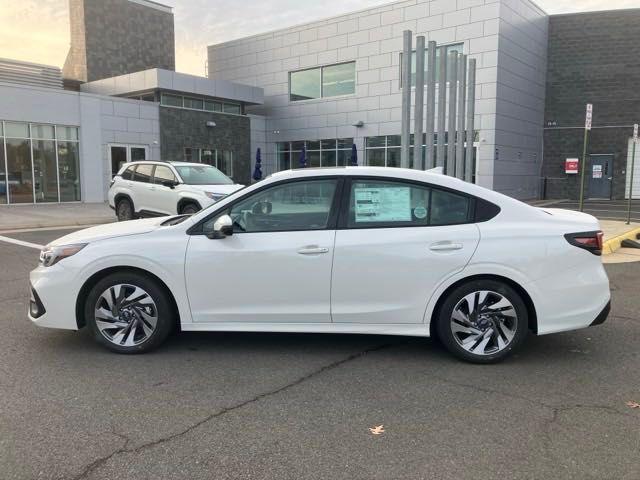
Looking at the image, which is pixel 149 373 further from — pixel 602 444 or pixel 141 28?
pixel 141 28

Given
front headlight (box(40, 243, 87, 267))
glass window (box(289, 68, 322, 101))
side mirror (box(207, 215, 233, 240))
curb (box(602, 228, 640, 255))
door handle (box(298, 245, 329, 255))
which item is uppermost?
glass window (box(289, 68, 322, 101))

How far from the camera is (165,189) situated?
13.3 metres

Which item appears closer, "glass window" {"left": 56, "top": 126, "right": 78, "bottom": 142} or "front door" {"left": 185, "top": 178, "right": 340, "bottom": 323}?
"front door" {"left": 185, "top": 178, "right": 340, "bottom": 323}

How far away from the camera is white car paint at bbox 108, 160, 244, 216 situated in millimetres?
12633

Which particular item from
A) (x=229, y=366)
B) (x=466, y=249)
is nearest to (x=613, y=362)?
(x=466, y=249)

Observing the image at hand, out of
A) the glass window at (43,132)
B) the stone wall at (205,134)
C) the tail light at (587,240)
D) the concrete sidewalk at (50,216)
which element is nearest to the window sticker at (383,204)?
the tail light at (587,240)

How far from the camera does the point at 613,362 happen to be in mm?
4508

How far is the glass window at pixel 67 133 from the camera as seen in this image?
22.7 metres

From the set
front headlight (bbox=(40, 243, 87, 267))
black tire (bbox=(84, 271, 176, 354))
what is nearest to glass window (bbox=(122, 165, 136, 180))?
front headlight (bbox=(40, 243, 87, 267))

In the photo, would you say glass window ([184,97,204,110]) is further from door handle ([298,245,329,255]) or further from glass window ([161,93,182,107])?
door handle ([298,245,329,255])

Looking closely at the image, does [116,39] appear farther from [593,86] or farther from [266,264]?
[266,264]

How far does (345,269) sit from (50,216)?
15.3 metres

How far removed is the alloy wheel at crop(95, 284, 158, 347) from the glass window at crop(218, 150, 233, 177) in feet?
83.4

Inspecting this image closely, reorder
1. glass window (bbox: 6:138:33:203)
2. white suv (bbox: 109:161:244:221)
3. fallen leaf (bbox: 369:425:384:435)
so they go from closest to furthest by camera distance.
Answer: fallen leaf (bbox: 369:425:384:435) → white suv (bbox: 109:161:244:221) → glass window (bbox: 6:138:33:203)
